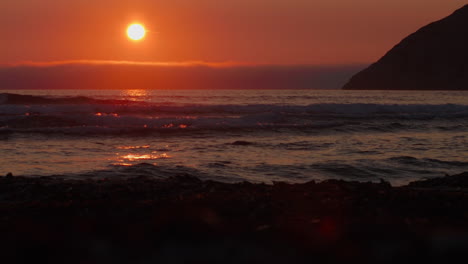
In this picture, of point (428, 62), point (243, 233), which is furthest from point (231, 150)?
point (428, 62)

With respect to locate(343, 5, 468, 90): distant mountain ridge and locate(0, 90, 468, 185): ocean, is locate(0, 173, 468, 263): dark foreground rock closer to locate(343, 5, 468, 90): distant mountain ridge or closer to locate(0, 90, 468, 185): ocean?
locate(0, 90, 468, 185): ocean

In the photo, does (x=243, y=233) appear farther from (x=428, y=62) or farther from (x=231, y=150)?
(x=428, y=62)

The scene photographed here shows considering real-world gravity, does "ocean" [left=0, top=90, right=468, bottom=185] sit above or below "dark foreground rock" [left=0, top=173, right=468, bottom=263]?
below

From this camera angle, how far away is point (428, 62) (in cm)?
12412

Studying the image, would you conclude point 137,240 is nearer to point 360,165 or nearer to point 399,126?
point 360,165

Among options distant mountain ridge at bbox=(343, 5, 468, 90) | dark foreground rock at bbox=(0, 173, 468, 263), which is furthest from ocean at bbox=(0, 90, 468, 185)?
distant mountain ridge at bbox=(343, 5, 468, 90)

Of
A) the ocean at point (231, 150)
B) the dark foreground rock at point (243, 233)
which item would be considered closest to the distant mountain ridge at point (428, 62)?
the ocean at point (231, 150)

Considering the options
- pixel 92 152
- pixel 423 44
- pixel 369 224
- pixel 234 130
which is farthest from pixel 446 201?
pixel 423 44

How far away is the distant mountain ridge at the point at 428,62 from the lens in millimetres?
116688

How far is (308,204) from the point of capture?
5238 mm

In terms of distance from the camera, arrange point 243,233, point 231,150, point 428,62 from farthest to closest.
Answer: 1. point 428,62
2. point 231,150
3. point 243,233

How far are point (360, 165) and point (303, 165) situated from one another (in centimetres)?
123

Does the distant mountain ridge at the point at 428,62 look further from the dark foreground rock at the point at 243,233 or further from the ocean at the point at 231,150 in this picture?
the dark foreground rock at the point at 243,233

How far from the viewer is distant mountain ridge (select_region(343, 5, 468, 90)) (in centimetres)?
11669
